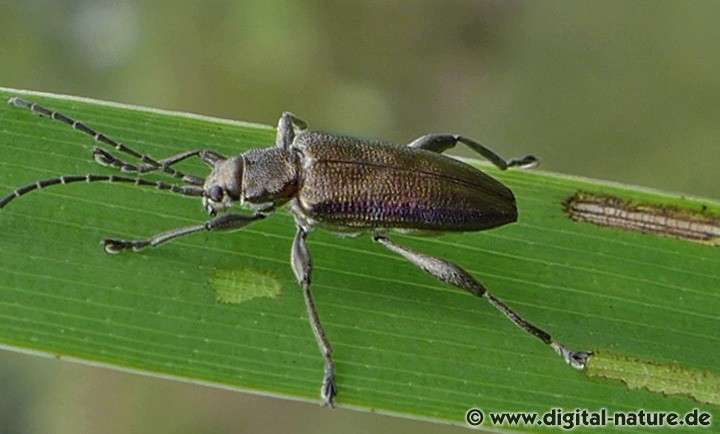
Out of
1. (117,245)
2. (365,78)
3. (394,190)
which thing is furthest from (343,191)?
(365,78)

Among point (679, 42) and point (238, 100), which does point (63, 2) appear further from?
point (679, 42)

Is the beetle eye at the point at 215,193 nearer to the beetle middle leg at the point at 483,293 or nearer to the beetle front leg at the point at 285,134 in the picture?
the beetle front leg at the point at 285,134

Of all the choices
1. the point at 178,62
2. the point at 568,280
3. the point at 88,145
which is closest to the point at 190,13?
the point at 178,62

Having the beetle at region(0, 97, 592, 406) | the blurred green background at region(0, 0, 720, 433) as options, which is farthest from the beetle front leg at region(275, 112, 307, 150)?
the blurred green background at region(0, 0, 720, 433)

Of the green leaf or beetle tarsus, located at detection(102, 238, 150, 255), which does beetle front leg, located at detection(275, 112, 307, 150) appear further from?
beetle tarsus, located at detection(102, 238, 150, 255)

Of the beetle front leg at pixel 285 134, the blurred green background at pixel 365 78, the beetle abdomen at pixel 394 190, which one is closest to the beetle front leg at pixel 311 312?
the beetle abdomen at pixel 394 190

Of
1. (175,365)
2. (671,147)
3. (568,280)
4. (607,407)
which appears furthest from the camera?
(671,147)
